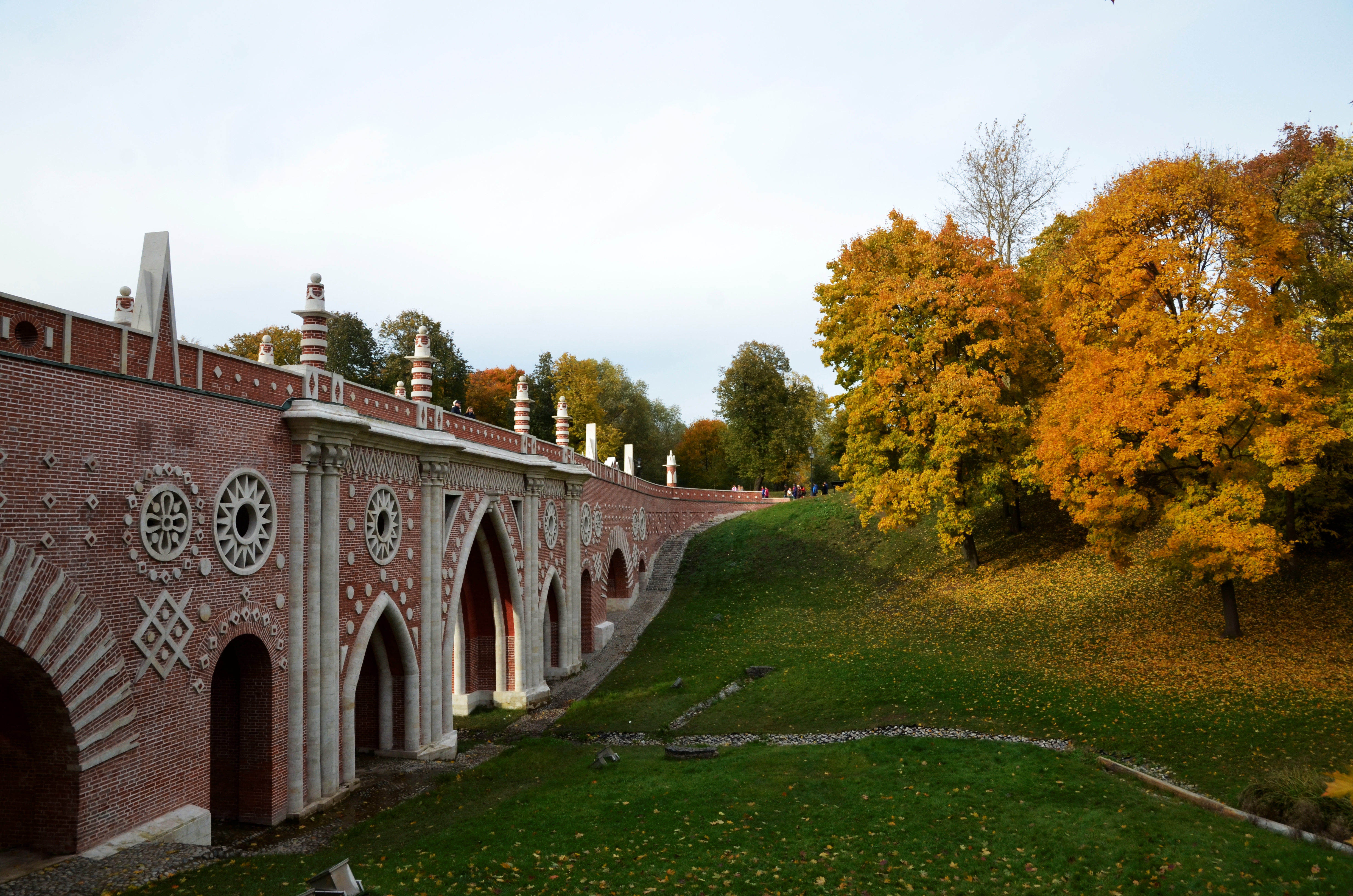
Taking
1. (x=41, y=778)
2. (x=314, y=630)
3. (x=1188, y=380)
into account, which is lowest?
(x=41, y=778)

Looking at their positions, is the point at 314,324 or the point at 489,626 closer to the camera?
the point at 314,324

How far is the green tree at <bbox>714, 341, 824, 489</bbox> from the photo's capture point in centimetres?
5309

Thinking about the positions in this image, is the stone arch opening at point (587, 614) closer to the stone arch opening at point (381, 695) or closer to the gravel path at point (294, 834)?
the gravel path at point (294, 834)

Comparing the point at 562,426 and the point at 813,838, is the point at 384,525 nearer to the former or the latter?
the point at 813,838

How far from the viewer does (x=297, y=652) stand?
14.6 metres

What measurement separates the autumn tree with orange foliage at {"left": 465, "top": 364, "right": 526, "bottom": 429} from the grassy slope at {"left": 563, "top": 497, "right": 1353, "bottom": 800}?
27169 mm

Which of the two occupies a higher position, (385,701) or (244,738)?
(244,738)

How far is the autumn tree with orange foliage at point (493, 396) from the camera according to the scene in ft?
185

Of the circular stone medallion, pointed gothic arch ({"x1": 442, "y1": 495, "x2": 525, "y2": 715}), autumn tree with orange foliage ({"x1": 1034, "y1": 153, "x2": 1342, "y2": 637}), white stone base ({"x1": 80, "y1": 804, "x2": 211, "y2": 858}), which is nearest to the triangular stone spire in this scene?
the circular stone medallion

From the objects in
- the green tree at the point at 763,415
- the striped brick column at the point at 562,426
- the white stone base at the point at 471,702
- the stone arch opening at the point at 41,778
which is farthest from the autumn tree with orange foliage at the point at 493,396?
the stone arch opening at the point at 41,778

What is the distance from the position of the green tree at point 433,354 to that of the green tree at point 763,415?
15841 mm

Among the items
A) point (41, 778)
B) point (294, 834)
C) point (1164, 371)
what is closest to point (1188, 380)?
point (1164, 371)

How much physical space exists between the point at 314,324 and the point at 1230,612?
20.8m

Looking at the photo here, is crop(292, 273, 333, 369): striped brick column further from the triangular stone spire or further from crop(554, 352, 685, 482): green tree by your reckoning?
crop(554, 352, 685, 482): green tree
